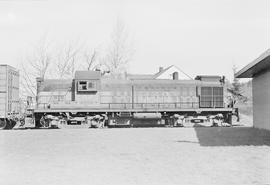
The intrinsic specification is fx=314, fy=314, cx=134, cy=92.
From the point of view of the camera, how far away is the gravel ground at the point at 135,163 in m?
6.79

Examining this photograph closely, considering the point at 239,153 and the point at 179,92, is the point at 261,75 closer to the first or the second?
the point at 179,92

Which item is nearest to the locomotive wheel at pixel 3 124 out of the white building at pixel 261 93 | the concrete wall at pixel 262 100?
the white building at pixel 261 93

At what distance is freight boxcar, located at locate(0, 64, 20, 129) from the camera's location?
18.5m

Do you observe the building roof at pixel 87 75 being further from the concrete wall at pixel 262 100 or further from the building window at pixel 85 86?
the concrete wall at pixel 262 100

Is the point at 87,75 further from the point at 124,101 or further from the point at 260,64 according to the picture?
the point at 260,64

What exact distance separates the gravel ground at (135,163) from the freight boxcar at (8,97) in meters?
6.10

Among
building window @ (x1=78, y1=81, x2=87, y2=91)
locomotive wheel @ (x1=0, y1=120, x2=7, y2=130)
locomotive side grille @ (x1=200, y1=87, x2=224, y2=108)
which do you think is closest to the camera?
locomotive wheel @ (x1=0, y1=120, x2=7, y2=130)

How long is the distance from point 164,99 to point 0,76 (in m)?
10.9

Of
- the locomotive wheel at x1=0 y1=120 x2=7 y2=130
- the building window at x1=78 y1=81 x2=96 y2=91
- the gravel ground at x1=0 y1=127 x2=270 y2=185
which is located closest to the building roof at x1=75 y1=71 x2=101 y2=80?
the building window at x1=78 y1=81 x2=96 y2=91

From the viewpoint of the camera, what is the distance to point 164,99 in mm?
22516

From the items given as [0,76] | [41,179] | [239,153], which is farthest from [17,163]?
[0,76]

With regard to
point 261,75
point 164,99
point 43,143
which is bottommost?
point 43,143

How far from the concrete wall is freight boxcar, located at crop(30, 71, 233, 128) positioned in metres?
2.08

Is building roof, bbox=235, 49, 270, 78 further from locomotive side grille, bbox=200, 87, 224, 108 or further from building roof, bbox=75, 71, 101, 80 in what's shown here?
building roof, bbox=75, 71, 101, 80
